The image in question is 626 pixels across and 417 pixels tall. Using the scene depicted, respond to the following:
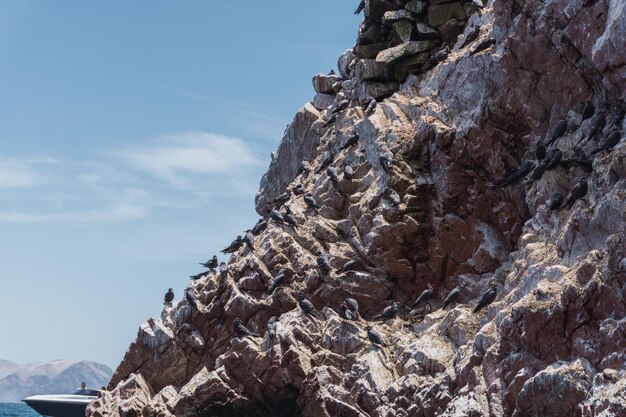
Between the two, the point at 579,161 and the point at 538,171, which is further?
the point at 538,171

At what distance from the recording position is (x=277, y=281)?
Answer: 47.5 metres

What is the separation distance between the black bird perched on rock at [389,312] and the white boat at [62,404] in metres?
53.3

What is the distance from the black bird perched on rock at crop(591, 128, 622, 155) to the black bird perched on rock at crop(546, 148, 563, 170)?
2.47 meters

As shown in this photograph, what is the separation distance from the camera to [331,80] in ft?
209

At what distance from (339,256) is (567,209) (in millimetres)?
13117

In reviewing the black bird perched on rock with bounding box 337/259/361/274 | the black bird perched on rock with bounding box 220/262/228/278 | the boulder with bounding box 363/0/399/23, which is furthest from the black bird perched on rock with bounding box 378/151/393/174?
the boulder with bounding box 363/0/399/23

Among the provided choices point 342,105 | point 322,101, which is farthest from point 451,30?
point 322,101

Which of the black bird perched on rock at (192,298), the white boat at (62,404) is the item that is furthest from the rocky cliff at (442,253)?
the white boat at (62,404)

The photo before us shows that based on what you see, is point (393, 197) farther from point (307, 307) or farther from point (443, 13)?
point (443, 13)

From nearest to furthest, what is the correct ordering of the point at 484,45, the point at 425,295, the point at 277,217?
the point at 425,295 < the point at 484,45 < the point at 277,217

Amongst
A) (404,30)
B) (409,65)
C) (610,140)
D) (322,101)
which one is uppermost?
(404,30)

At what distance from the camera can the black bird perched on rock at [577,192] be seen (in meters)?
36.6

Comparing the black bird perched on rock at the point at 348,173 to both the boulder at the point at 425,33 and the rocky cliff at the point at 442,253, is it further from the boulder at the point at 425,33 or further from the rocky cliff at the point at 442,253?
the boulder at the point at 425,33

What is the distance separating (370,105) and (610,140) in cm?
1865
